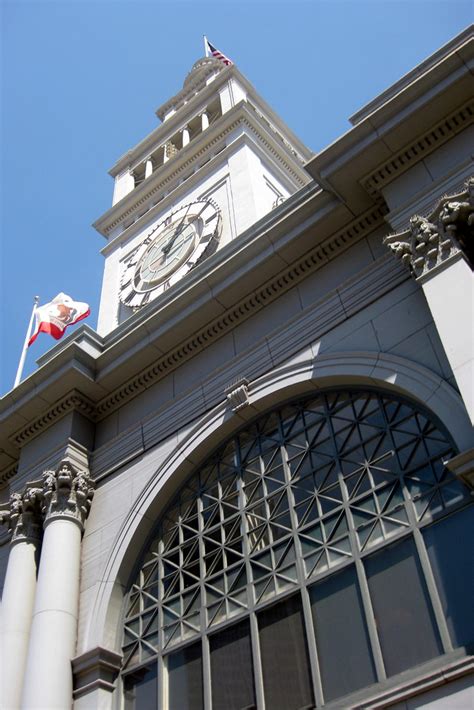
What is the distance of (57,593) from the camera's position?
14586 mm

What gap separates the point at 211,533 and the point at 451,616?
16.3 ft

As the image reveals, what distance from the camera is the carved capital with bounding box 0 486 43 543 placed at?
16.3 meters

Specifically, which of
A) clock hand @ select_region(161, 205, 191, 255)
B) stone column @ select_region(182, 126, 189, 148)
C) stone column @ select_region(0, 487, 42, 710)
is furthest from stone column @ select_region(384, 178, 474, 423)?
stone column @ select_region(182, 126, 189, 148)

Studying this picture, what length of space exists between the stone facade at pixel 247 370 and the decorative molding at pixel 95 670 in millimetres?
31

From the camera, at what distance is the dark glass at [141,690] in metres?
13.0

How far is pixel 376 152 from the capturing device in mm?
14438

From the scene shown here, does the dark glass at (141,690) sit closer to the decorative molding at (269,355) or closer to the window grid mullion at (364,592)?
the window grid mullion at (364,592)

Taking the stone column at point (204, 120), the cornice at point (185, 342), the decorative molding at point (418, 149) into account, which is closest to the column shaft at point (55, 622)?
the cornice at point (185, 342)

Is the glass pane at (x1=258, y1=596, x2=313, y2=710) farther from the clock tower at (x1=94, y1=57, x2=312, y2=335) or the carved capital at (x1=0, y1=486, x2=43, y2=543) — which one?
the clock tower at (x1=94, y1=57, x2=312, y2=335)

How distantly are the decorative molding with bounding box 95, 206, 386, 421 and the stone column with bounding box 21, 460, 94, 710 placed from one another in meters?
2.00

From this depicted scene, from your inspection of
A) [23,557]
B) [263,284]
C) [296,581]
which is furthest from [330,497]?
[23,557]

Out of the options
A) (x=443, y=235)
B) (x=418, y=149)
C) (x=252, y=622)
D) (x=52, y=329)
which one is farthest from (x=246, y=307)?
(x=52, y=329)

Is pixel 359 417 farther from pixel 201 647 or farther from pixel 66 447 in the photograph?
pixel 66 447

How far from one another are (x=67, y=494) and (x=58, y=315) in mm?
8270
